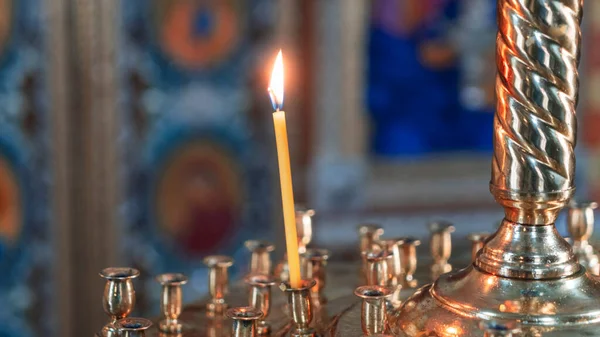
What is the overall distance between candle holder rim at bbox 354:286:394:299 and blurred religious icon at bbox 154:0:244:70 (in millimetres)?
2225

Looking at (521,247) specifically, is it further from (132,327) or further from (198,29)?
(198,29)

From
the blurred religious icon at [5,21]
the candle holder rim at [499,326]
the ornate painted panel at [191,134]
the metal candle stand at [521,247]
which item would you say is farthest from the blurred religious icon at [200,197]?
the candle holder rim at [499,326]

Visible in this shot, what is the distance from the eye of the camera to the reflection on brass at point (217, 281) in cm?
65

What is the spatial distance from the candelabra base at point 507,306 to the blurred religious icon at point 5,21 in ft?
7.36

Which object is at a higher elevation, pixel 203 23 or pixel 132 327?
pixel 203 23

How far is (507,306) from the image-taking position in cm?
48

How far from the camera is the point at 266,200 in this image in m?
2.86

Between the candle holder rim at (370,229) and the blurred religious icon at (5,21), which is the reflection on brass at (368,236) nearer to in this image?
the candle holder rim at (370,229)

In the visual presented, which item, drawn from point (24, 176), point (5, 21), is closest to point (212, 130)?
point (24, 176)

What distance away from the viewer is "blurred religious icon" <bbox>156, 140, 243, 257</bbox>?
109 inches

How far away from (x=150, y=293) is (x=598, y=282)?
2355 mm

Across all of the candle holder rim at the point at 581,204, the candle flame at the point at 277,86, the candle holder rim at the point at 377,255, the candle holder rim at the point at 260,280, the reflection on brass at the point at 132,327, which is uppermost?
the candle flame at the point at 277,86

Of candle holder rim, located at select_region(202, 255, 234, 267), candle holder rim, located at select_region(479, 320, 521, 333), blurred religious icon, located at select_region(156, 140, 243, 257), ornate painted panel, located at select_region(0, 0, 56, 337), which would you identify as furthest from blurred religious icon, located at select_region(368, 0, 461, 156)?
candle holder rim, located at select_region(479, 320, 521, 333)

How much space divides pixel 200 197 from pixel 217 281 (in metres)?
2.14
